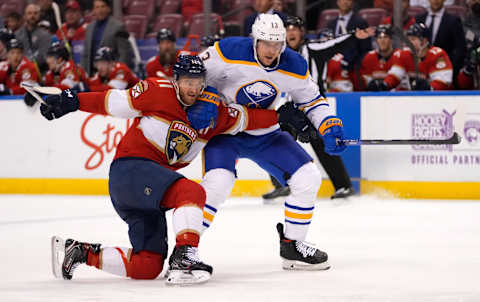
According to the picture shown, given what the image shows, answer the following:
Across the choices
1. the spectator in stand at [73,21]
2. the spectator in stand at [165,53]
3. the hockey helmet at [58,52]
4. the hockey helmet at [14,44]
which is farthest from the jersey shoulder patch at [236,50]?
the spectator in stand at [73,21]

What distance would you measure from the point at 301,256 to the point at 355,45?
4142 millimetres

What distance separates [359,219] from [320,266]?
208 centimetres

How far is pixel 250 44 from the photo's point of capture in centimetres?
440

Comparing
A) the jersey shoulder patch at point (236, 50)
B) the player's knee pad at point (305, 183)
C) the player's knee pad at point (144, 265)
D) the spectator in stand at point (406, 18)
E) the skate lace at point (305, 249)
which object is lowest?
the skate lace at point (305, 249)

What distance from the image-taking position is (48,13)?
9.67 metres

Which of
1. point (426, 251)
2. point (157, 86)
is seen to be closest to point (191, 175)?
point (426, 251)

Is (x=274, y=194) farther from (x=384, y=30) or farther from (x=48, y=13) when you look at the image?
(x=48, y=13)

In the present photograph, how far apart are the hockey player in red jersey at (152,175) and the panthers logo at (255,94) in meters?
0.41

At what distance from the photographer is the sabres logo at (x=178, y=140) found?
12.6 feet

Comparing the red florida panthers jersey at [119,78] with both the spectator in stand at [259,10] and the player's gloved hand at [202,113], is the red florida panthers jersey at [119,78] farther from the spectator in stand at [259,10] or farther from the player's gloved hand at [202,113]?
the player's gloved hand at [202,113]

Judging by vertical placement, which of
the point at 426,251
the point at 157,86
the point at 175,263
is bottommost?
the point at 426,251

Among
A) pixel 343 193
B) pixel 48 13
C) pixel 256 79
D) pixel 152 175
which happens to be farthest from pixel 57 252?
pixel 48 13

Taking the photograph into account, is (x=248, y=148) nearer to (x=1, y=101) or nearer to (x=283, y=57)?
(x=283, y=57)

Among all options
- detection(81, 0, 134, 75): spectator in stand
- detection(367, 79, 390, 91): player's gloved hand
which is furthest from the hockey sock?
detection(81, 0, 134, 75): spectator in stand
